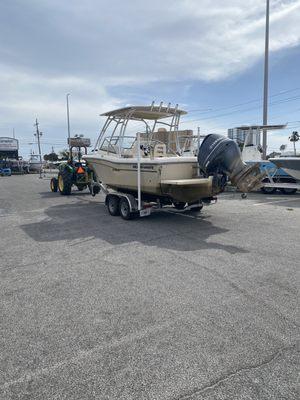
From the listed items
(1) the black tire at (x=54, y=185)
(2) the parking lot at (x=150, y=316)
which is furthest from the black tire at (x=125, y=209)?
(1) the black tire at (x=54, y=185)

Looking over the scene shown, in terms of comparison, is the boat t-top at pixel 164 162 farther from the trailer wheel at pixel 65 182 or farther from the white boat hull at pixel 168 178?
the trailer wheel at pixel 65 182

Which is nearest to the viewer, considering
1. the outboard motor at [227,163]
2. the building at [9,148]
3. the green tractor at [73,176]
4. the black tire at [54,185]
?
the outboard motor at [227,163]

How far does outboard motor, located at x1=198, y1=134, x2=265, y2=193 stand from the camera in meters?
6.78

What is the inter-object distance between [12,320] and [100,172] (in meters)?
6.80

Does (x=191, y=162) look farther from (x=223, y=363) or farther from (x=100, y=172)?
(x=223, y=363)

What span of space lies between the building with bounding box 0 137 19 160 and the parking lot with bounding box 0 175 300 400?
4187cm

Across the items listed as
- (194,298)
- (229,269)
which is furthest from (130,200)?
(194,298)

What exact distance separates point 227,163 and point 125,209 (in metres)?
2.97

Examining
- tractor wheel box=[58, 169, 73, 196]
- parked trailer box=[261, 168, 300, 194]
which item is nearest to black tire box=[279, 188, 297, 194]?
parked trailer box=[261, 168, 300, 194]

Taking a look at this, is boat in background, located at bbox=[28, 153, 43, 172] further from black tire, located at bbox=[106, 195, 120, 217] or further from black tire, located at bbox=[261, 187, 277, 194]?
black tire, located at bbox=[106, 195, 120, 217]

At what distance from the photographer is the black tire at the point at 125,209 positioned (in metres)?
8.23

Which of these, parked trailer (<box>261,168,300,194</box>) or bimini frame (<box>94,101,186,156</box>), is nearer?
bimini frame (<box>94,101,186,156</box>)

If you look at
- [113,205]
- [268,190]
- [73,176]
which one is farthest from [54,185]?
[268,190]

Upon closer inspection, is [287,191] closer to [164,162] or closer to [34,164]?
[164,162]
